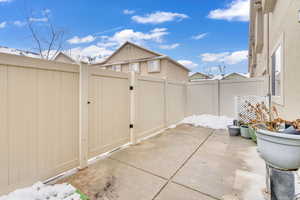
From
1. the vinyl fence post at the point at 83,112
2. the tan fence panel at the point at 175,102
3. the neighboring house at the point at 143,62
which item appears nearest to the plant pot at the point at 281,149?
the vinyl fence post at the point at 83,112

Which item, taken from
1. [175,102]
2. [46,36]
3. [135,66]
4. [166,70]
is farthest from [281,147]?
[135,66]

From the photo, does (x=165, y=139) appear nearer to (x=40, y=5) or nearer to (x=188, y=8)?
(x=40, y=5)

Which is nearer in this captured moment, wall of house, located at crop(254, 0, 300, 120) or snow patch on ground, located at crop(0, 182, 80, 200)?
snow patch on ground, located at crop(0, 182, 80, 200)

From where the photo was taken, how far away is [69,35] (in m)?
5.25

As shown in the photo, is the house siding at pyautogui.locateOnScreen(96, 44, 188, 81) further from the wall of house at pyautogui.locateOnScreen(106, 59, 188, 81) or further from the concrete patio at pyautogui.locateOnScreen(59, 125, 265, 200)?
the concrete patio at pyautogui.locateOnScreen(59, 125, 265, 200)

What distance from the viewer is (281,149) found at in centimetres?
120

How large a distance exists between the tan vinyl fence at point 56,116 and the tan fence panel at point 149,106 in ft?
0.36

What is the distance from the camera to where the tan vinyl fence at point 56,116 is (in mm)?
1717

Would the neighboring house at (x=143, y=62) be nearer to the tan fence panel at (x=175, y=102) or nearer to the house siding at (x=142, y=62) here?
the house siding at (x=142, y=62)

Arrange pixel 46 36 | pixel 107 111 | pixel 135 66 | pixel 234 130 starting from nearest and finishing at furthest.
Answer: pixel 107 111
pixel 234 130
pixel 46 36
pixel 135 66

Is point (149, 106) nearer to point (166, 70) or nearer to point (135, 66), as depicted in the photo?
point (166, 70)

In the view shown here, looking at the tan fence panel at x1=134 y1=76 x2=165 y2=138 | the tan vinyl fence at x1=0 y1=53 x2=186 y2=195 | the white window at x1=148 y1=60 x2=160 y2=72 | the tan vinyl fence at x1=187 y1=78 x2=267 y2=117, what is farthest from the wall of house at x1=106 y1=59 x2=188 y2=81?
the tan vinyl fence at x1=0 y1=53 x2=186 y2=195

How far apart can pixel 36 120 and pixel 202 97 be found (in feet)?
20.5

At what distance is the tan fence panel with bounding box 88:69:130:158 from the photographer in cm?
268
